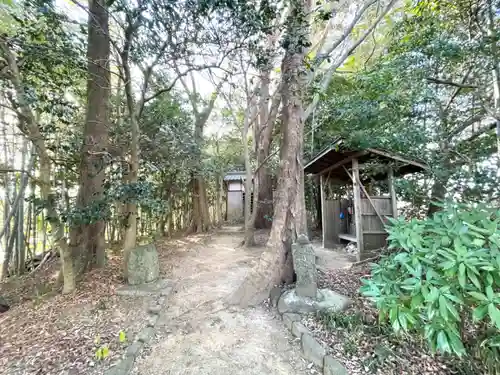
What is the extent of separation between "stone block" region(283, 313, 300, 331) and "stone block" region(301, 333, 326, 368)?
0.29m

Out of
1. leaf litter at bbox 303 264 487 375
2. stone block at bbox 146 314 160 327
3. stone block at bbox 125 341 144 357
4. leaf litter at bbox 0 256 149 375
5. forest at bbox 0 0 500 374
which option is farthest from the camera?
stone block at bbox 146 314 160 327

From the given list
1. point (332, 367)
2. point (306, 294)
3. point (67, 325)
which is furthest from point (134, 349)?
point (306, 294)

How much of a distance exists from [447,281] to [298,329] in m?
1.66

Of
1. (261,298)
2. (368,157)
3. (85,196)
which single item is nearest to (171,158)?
(85,196)

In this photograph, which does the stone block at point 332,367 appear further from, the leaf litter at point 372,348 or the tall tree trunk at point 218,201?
the tall tree trunk at point 218,201

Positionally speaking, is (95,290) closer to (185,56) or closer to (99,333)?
(99,333)

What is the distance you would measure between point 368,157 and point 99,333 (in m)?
5.66

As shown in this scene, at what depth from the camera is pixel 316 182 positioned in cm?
952

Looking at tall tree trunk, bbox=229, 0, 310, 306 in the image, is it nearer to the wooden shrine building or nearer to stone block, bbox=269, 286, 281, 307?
stone block, bbox=269, 286, 281, 307

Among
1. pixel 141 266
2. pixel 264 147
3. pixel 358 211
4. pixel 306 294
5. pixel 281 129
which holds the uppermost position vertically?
pixel 264 147

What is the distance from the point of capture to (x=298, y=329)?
100 inches

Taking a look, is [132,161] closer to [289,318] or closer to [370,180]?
[289,318]

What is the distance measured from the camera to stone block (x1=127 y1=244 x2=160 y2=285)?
11.8ft

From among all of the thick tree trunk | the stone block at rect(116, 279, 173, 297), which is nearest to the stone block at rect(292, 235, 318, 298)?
the stone block at rect(116, 279, 173, 297)
